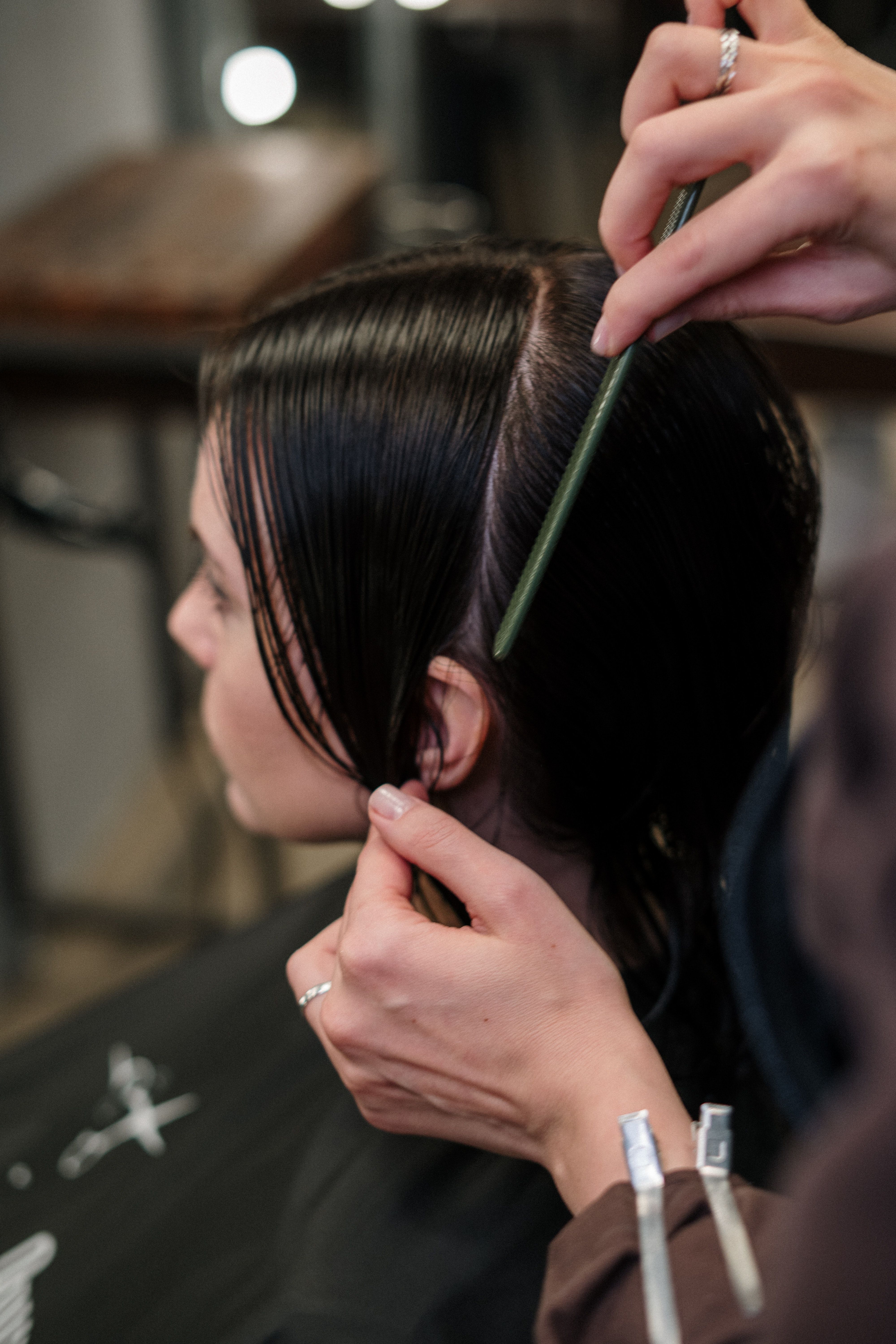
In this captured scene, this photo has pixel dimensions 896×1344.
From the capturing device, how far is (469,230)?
293 cm

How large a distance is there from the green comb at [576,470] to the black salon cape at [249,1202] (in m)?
0.38

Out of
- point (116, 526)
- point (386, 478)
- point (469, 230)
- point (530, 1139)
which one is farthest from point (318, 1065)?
point (469, 230)

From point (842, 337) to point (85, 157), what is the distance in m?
1.47

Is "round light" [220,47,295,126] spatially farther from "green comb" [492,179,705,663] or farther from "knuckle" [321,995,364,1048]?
"knuckle" [321,995,364,1048]

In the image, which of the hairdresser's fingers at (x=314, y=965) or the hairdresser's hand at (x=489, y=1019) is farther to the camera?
the hairdresser's fingers at (x=314, y=965)

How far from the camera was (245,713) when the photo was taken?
77 centimetres

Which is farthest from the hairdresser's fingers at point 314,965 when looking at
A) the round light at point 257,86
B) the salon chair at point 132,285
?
the round light at point 257,86

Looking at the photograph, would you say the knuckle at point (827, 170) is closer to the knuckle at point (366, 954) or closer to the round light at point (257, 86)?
the knuckle at point (366, 954)

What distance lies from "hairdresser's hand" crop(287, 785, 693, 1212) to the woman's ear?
0.08 m

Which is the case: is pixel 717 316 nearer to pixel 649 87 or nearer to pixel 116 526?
pixel 649 87

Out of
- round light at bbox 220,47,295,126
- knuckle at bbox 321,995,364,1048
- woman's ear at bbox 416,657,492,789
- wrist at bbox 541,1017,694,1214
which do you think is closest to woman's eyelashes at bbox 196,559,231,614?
woman's ear at bbox 416,657,492,789

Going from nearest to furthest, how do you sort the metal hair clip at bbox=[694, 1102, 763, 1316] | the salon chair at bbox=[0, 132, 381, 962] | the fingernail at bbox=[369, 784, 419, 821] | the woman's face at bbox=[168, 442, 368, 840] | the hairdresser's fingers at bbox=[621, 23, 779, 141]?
1. the metal hair clip at bbox=[694, 1102, 763, 1316]
2. the hairdresser's fingers at bbox=[621, 23, 779, 141]
3. the fingernail at bbox=[369, 784, 419, 821]
4. the woman's face at bbox=[168, 442, 368, 840]
5. the salon chair at bbox=[0, 132, 381, 962]

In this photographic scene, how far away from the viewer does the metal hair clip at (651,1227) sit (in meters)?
0.41

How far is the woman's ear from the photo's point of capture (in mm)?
662
